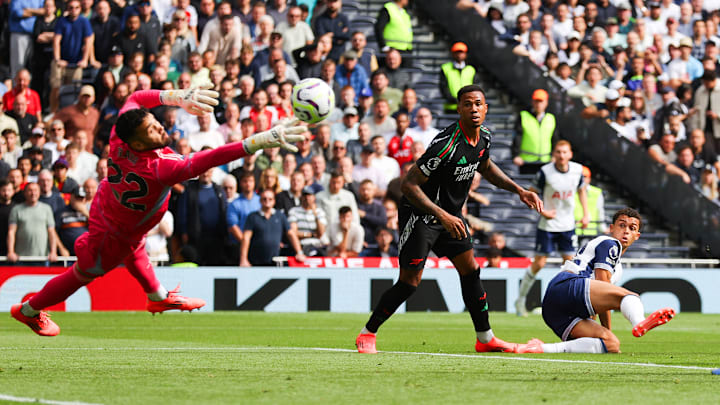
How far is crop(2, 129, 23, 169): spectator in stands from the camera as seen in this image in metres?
19.2

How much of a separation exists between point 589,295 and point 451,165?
163 centimetres

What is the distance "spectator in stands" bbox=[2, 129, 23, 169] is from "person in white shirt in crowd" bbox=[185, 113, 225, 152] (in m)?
2.77

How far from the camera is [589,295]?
33.5ft

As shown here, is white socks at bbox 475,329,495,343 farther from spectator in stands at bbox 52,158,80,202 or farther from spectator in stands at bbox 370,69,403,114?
spectator in stands at bbox 370,69,403,114

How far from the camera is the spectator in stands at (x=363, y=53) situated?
21.8 meters

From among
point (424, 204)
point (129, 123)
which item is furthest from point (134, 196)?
point (424, 204)

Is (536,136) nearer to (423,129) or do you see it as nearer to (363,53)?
(423,129)

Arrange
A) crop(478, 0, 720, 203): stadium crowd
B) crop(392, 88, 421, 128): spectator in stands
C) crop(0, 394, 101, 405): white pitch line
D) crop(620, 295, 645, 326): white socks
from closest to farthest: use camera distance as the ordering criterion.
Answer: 1. crop(0, 394, 101, 405): white pitch line
2. crop(620, 295, 645, 326): white socks
3. crop(392, 88, 421, 128): spectator in stands
4. crop(478, 0, 720, 203): stadium crowd

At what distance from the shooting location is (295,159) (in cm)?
2011

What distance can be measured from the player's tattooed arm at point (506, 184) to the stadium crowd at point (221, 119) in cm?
815

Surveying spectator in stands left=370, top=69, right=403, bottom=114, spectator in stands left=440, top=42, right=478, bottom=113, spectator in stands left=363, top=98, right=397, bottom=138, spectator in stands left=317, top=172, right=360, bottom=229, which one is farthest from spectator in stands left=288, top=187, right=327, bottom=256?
spectator in stands left=440, top=42, right=478, bottom=113

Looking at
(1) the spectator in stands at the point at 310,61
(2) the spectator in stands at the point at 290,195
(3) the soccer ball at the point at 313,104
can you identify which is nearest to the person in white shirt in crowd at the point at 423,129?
(1) the spectator in stands at the point at 310,61

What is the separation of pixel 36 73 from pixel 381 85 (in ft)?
20.3

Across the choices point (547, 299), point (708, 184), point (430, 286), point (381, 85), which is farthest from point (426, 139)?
point (547, 299)
